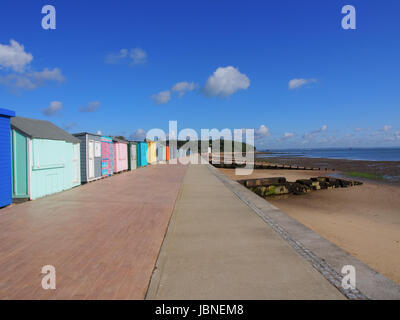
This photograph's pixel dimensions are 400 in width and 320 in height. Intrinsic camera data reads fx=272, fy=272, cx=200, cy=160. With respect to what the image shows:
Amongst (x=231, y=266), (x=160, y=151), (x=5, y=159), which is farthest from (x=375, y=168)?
(x=5, y=159)

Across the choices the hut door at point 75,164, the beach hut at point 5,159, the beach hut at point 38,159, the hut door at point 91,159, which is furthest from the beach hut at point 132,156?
the beach hut at point 5,159

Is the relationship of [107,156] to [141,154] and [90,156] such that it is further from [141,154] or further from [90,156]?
[141,154]

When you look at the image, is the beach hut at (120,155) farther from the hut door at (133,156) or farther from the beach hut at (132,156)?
the hut door at (133,156)

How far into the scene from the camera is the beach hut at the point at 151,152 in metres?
29.9

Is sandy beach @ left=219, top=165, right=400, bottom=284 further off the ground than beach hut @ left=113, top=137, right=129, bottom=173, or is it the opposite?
beach hut @ left=113, top=137, right=129, bottom=173

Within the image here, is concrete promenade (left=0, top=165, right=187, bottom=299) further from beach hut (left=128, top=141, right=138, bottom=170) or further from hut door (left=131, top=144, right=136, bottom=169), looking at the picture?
hut door (left=131, top=144, right=136, bottom=169)

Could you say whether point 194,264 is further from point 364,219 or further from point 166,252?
point 364,219

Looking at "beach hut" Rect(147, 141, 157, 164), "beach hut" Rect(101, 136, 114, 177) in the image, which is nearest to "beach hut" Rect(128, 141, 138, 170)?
"beach hut" Rect(101, 136, 114, 177)

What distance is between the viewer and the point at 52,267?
390 cm

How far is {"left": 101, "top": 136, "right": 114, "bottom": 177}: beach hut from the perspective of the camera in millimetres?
16141

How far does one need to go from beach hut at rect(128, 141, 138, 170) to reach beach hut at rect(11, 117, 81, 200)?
10.7 metres

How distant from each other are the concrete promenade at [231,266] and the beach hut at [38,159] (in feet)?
18.3
